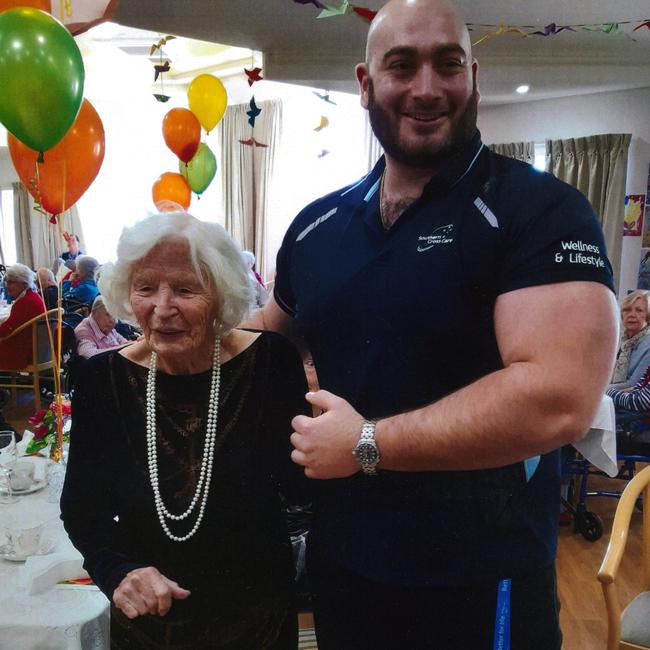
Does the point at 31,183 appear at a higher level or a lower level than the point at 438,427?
higher

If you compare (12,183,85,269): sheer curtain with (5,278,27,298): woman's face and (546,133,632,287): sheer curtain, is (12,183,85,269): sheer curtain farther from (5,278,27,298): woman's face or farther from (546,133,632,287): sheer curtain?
(546,133,632,287): sheer curtain

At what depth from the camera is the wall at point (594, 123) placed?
17.0 ft

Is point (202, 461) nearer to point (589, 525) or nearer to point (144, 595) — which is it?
point (144, 595)

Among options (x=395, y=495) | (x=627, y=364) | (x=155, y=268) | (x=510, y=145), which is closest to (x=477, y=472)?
(x=395, y=495)

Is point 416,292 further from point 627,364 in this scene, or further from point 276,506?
point 627,364

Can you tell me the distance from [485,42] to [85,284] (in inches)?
158

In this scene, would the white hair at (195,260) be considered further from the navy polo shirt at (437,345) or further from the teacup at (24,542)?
the teacup at (24,542)

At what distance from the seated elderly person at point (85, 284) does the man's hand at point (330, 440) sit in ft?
14.7

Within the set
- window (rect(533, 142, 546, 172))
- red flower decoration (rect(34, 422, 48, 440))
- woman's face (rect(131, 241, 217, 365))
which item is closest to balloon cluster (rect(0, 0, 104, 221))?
red flower decoration (rect(34, 422, 48, 440))

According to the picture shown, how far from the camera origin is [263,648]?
1.16 m

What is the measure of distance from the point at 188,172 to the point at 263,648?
4.73 m

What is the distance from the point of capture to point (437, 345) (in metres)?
0.93

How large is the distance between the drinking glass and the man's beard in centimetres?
153

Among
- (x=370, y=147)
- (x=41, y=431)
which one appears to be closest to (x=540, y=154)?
(x=370, y=147)
